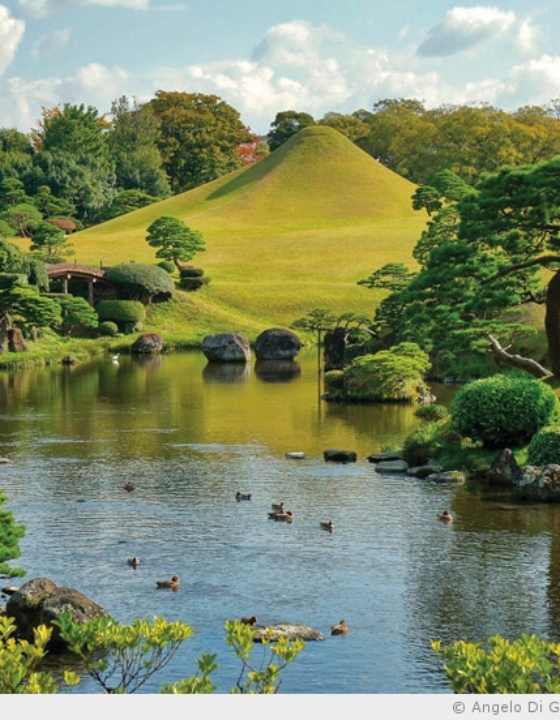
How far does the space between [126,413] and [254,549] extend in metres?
18.9

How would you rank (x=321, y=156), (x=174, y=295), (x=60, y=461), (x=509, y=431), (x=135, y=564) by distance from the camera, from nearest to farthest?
1. (x=135, y=564)
2. (x=509, y=431)
3. (x=60, y=461)
4. (x=174, y=295)
5. (x=321, y=156)

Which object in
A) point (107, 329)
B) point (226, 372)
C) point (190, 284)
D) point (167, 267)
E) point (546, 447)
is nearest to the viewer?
point (546, 447)

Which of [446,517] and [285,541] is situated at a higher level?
[446,517]

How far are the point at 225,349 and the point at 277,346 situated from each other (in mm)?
Answer: 3247

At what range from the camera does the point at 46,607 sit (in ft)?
50.4

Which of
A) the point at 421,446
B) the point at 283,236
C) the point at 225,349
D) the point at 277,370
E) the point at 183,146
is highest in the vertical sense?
the point at 183,146

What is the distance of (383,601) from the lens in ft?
56.9

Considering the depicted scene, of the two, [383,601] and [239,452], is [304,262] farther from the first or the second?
[383,601]

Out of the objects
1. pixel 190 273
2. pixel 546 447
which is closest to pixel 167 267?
pixel 190 273

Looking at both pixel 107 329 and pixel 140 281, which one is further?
pixel 140 281

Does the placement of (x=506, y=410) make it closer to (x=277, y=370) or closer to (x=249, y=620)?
(x=249, y=620)

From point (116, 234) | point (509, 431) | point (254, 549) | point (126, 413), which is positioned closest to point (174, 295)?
point (116, 234)

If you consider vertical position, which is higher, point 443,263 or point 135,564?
point 443,263

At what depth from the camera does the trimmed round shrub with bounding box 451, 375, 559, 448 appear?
88.2ft
